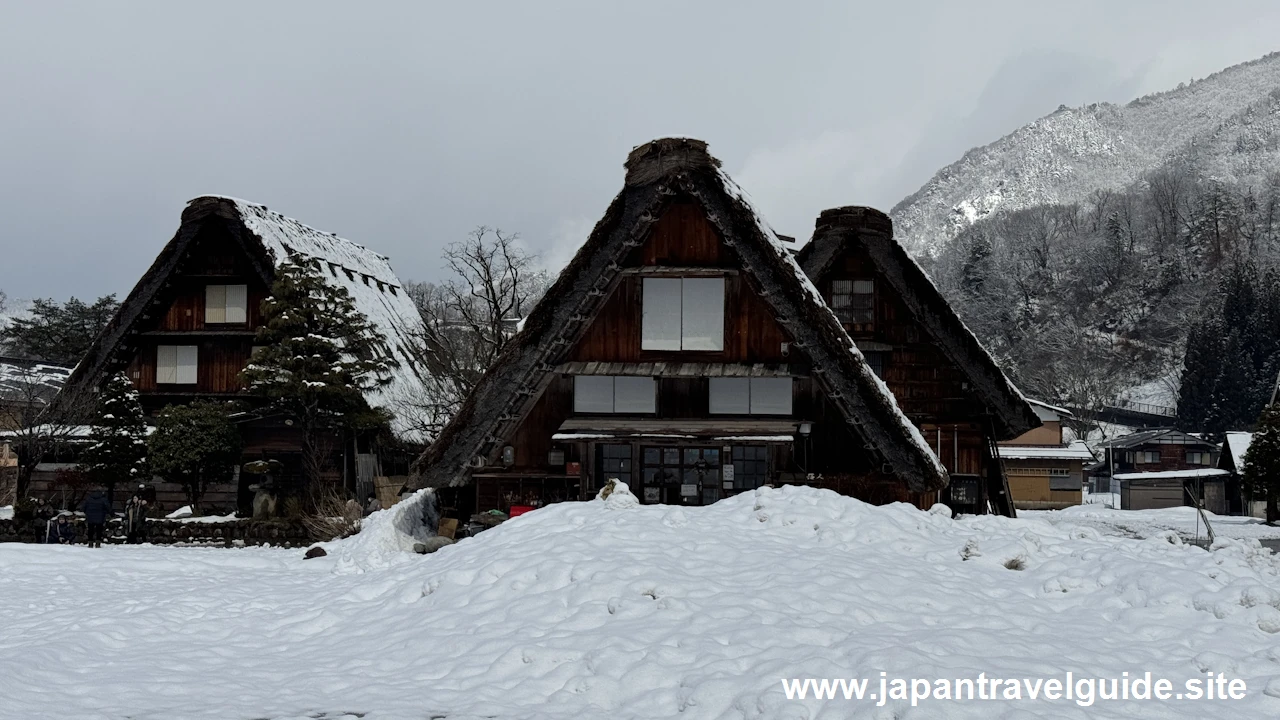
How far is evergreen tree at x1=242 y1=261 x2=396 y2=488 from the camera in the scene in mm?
26281

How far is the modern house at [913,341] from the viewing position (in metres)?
21.7

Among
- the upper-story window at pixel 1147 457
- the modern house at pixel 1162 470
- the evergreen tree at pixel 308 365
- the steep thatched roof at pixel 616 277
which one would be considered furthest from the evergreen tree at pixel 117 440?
the upper-story window at pixel 1147 457

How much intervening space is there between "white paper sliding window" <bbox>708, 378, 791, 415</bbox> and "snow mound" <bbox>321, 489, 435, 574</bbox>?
19.9ft

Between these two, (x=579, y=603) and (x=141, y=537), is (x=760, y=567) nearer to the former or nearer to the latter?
(x=579, y=603)

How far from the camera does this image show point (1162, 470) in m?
69.2

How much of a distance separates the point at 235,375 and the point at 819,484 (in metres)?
21.4

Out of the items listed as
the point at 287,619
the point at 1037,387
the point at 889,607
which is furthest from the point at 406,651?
the point at 1037,387

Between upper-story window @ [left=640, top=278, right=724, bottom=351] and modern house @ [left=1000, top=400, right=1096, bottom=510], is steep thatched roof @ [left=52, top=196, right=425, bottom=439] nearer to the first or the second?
upper-story window @ [left=640, top=278, right=724, bottom=351]

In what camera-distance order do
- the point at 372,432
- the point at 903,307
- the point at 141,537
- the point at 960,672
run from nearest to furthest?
the point at 960,672
the point at 903,307
the point at 141,537
the point at 372,432

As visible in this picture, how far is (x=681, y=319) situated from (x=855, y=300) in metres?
6.30

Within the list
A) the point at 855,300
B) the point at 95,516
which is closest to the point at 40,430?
the point at 95,516

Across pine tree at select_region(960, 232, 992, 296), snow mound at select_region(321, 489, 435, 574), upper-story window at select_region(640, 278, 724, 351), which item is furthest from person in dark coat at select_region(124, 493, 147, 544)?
pine tree at select_region(960, 232, 992, 296)

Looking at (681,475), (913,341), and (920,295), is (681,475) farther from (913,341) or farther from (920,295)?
(920,295)

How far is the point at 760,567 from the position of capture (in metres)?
10.4
